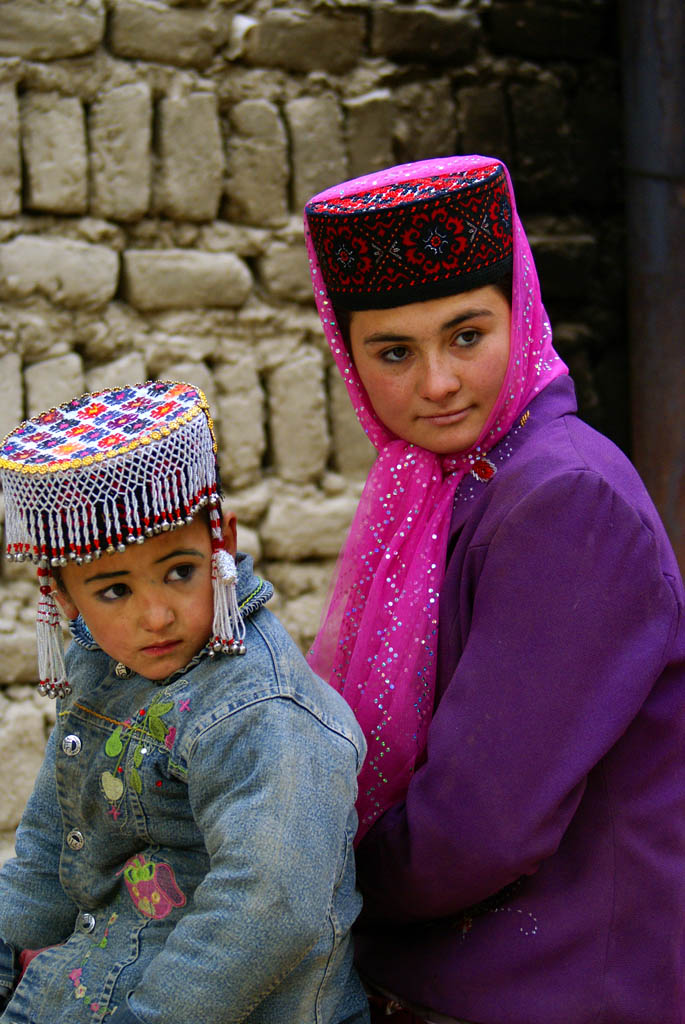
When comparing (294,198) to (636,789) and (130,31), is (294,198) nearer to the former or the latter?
(130,31)

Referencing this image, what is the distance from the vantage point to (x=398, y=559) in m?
2.00

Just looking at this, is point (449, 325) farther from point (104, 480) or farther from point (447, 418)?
point (104, 480)

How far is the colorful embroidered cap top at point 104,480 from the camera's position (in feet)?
5.14

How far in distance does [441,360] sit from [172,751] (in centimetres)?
70

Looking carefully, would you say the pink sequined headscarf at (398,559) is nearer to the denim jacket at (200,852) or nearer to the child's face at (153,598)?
the denim jacket at (200,852)

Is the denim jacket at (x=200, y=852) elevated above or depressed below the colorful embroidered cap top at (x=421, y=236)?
below

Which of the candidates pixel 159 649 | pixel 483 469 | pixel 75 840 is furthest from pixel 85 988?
pixel 483 469

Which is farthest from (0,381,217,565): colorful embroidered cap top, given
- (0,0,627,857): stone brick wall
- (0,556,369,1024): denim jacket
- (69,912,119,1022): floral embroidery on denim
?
(0,0,627,857): stone brick wall

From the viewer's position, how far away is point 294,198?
366cm

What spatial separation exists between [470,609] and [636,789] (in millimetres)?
346

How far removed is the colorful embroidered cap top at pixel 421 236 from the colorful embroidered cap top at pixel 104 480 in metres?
0.38

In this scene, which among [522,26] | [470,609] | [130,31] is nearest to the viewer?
[470,609]

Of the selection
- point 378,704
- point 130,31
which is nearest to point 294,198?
point 130,31

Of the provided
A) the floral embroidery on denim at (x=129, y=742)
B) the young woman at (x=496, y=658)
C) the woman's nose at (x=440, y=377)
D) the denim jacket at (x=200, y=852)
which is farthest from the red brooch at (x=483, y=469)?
the floral embroidery on denim at (x=129, y=742)
